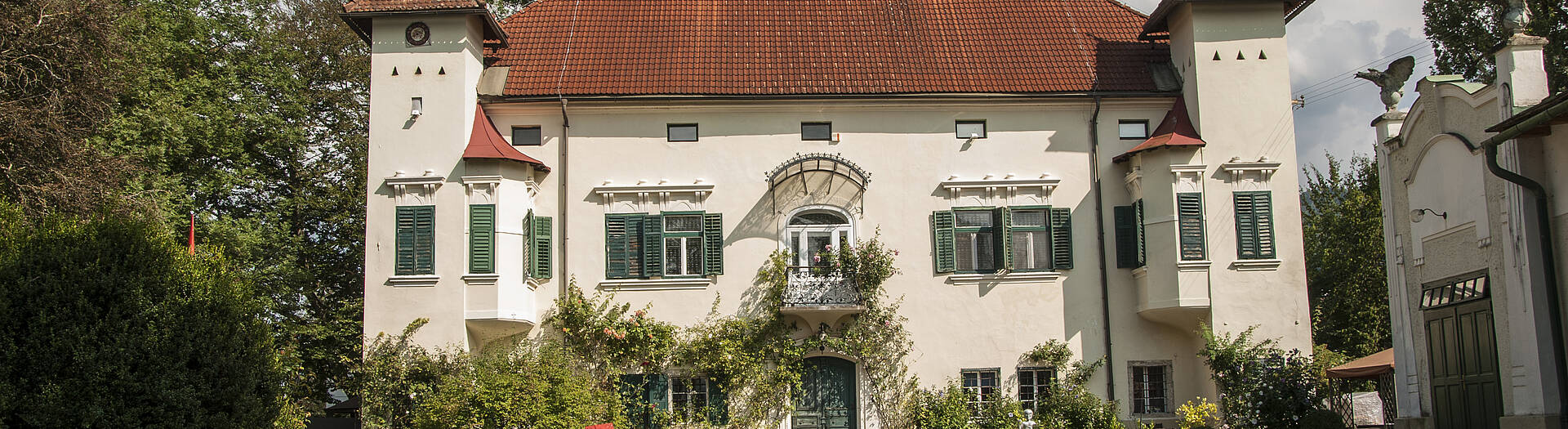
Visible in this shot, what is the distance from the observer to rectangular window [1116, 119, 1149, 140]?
22.5 m

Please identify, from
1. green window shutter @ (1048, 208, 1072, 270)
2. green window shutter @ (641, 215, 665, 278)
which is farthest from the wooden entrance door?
green window shutter @ (641, 215, 665, 278)

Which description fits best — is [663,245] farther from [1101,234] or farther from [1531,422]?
[1531,422]

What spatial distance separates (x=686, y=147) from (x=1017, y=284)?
6.31 m

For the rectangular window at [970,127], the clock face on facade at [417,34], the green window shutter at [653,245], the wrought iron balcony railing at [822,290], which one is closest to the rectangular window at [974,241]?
the rectangular window at [970,127]

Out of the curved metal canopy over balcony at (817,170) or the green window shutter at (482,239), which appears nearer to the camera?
the green window shutter at (482,239)

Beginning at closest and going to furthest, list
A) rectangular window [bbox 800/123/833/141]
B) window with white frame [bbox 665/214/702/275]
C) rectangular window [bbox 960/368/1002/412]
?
rectangular window [bbox 960/368/1002/412] → window with white frame [bbox 665/214/702/275] → rectangular window [bbox 800/123/833/141]

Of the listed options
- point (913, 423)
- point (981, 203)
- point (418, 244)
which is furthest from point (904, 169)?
point (418, 244)

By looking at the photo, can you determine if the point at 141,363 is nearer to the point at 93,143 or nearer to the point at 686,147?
the point at 93,143

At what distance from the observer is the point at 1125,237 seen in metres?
22.0

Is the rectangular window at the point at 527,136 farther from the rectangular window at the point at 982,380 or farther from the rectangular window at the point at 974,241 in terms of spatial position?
the rectangular window at the point at 982,380

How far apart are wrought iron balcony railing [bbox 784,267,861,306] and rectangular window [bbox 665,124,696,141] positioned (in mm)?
3214

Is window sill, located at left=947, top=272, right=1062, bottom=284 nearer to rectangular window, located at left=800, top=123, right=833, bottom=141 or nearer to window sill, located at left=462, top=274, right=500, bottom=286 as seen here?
rectangular window, located at left=800, top=123, right=833, bottom=141

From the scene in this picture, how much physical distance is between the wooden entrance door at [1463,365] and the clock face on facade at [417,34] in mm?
16077

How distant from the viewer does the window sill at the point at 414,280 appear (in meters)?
20.5
